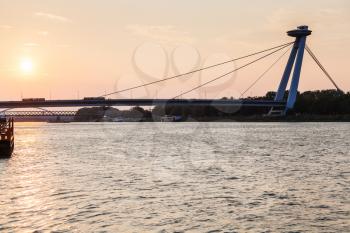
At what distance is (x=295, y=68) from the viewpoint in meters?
135

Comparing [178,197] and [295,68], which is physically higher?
[295,68]

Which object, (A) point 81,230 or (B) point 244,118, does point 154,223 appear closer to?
(A) point 81,230

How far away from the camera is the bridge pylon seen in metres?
134

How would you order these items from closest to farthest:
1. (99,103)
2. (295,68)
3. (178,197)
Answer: (178,197), (99,103), (295,68)

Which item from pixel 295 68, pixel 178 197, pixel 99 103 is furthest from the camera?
pixel 295 68

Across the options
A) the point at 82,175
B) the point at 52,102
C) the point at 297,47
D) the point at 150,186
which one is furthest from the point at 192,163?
the point at 297,47

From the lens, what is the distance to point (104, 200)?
23.1 m

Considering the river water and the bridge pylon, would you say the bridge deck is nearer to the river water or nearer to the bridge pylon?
the bridge pylon

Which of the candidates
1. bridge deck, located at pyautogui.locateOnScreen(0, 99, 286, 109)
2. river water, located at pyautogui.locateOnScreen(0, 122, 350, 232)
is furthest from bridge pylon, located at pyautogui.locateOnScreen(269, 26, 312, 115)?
river water, located at pyautogui.locateOnScreen(0, 122, 350, 232)

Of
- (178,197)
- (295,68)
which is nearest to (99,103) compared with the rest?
(295,68)

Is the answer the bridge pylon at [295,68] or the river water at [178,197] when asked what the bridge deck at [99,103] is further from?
the river water at [178,197]

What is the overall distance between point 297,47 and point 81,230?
13776cm

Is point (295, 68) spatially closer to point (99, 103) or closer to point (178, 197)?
point (99, 103)

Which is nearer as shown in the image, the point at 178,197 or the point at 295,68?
the point at 178,197
